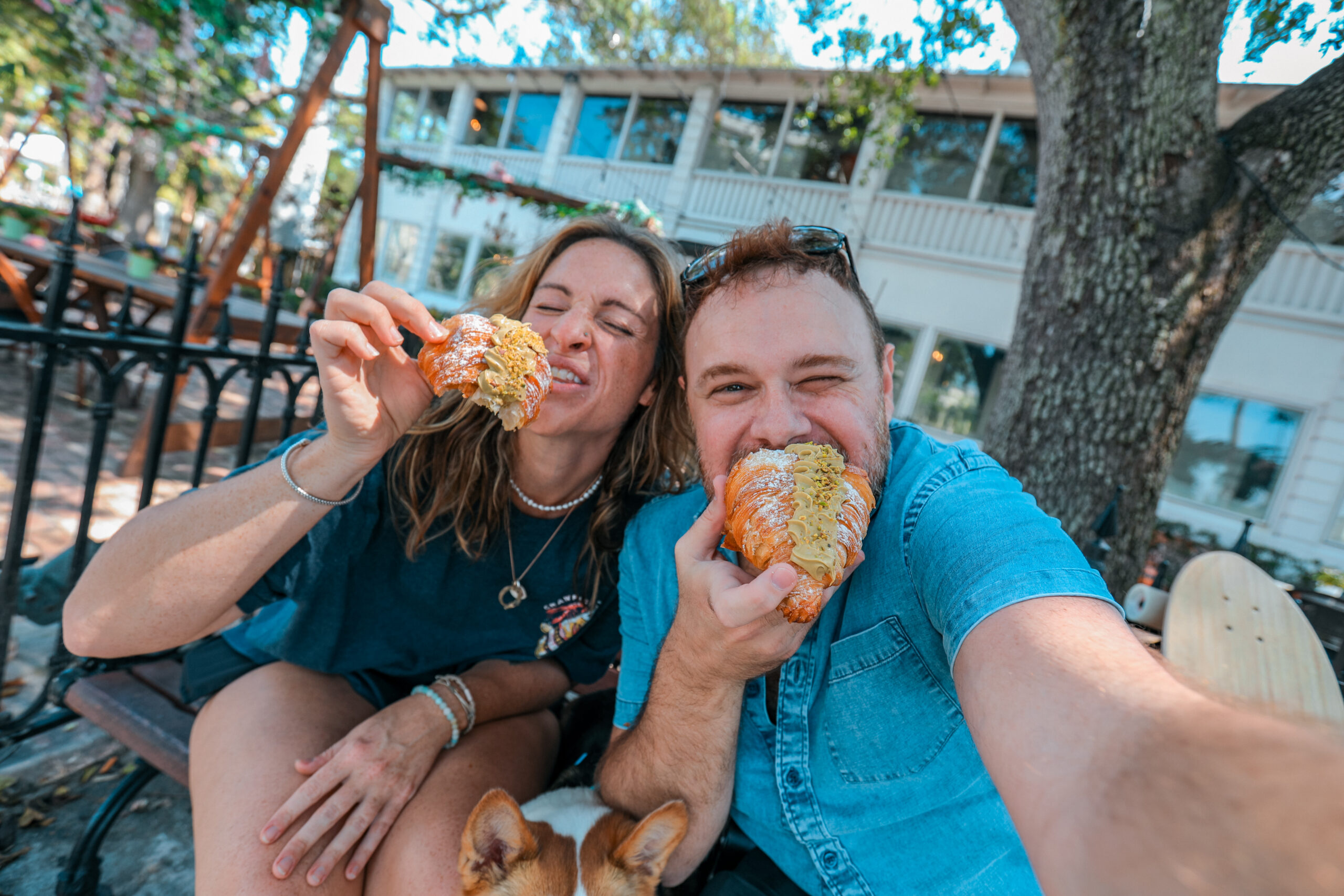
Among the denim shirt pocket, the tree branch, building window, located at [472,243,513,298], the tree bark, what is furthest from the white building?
the denim shirt pocket

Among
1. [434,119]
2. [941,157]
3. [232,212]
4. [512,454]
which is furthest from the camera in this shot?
[434,119]

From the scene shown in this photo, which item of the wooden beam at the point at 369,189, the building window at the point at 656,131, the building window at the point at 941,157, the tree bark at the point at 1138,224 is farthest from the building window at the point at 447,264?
the tree bark at the point at 1138,224

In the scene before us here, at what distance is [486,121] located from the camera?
2277 cm

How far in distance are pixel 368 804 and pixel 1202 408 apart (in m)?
15.0

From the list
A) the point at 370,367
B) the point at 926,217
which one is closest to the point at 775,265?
the point at 370,367

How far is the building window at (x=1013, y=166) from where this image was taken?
13523 mm

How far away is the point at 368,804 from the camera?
1666 mm

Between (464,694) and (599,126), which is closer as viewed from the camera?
(464,694)

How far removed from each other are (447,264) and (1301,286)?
23.0m

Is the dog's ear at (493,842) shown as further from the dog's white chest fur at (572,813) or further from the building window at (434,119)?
the building window at (434,119)

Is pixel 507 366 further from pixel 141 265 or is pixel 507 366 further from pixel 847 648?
pixel 141 265

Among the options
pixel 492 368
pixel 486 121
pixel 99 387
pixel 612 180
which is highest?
pixel 486 121

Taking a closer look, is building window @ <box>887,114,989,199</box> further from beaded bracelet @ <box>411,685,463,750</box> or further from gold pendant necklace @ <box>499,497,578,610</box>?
beaded bracelet @ <box>411,685,463,750</box>

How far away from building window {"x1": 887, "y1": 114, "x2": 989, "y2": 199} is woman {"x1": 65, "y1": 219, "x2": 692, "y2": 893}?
1429cm
